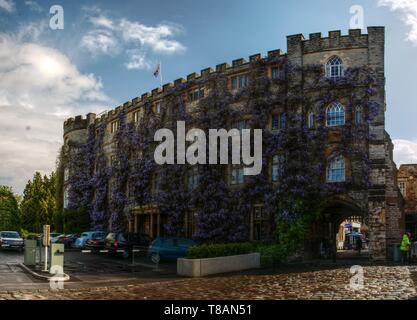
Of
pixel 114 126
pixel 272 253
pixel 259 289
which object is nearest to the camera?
pixel 259 289

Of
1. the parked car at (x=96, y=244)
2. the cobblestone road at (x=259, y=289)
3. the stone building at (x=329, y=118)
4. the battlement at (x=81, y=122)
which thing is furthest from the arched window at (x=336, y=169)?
the battlement at (x=81, y=122)

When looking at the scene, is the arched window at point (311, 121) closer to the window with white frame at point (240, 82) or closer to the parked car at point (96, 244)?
the window with white frame at point (240, 82)

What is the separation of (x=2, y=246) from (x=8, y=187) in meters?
72.7

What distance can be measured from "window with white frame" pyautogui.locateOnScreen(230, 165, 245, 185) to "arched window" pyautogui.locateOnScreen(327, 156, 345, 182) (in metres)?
6.18

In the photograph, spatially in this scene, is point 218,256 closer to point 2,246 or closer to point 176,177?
point 176,177

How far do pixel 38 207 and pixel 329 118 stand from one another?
47.7 meters

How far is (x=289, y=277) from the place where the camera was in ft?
63.5

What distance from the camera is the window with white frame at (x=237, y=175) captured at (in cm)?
3369

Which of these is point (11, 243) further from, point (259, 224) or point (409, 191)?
point (409, 191)

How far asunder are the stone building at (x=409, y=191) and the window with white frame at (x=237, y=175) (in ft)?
76.5

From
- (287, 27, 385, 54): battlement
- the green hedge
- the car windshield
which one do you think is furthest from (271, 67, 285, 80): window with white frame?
the car windshield

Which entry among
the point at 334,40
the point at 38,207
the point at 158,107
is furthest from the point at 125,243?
the point at 38,207

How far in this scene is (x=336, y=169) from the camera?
29.6m

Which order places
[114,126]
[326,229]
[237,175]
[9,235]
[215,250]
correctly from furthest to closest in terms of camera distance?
1. [114,126]
2. [9,235]
3. [237,175]
4. [326,229]
5. [215,250]
